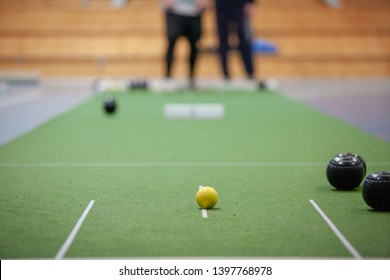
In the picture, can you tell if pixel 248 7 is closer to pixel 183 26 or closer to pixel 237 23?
pixel 237 23

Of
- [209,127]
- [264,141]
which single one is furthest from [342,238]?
[209,127]

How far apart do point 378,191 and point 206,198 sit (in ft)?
2.73

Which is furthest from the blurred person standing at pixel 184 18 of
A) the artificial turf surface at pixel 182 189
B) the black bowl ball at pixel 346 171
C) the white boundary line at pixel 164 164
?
the black bowl ball at pixel 346 171

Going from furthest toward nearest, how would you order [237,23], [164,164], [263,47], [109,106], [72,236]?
[263,47], [237,23], [109,106], [164,164], [72,236]

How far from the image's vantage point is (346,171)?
4188 mm

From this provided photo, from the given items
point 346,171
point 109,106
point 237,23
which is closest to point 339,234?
point 346,171

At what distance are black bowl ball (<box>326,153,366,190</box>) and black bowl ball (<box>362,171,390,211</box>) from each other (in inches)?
17.9

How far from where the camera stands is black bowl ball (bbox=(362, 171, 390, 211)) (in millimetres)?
3639

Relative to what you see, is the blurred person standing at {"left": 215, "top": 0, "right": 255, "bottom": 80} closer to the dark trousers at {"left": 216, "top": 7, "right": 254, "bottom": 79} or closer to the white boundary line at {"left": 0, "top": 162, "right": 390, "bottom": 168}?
the dark trousers at {"left": 216, "top": 7, "right": 254, "bottom": 79}

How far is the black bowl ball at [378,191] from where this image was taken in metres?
3.64

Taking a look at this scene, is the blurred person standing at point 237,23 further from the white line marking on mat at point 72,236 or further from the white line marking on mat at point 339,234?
the white line marking on mat at point 72,236

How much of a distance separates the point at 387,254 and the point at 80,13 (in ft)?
46.4

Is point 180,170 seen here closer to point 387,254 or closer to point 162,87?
point 387,254

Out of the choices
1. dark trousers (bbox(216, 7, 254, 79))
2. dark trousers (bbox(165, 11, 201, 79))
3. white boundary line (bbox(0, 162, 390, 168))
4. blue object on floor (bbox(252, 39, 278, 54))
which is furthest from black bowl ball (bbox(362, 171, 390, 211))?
blue object on floor (bbox(252, 39, 278, 54))
